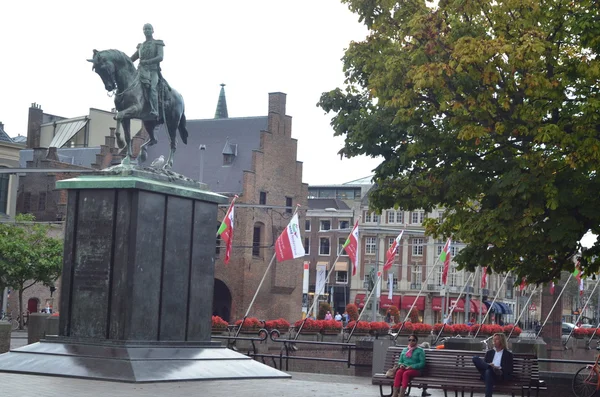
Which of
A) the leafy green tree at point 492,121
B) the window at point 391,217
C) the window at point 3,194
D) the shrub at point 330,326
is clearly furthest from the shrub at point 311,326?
the window at point 391,217

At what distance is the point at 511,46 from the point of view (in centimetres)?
1786

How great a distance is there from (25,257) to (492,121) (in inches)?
1411

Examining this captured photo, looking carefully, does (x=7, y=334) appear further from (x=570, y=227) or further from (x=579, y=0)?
(x=579, y=0)

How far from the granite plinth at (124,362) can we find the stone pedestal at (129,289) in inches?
0.6

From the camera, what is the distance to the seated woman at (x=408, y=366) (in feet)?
57.5

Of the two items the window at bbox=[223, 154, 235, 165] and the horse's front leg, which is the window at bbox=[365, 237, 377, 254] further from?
the horse's front leg

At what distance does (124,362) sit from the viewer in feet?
51.8

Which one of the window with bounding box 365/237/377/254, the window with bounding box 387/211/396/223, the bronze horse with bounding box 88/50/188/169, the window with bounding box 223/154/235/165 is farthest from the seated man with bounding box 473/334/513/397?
the window with bounding box 387/211/396/223

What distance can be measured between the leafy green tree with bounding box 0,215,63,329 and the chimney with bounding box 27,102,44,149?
35.7 meters

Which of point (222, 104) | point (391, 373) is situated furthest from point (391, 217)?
point (391, 373)

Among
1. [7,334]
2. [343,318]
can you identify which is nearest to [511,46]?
[7,334]

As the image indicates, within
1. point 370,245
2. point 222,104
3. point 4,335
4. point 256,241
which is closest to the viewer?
Result: point 4,335

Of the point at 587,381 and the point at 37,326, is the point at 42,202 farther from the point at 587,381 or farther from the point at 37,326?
the point at 587,381

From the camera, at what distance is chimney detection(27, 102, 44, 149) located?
88.6 meters
